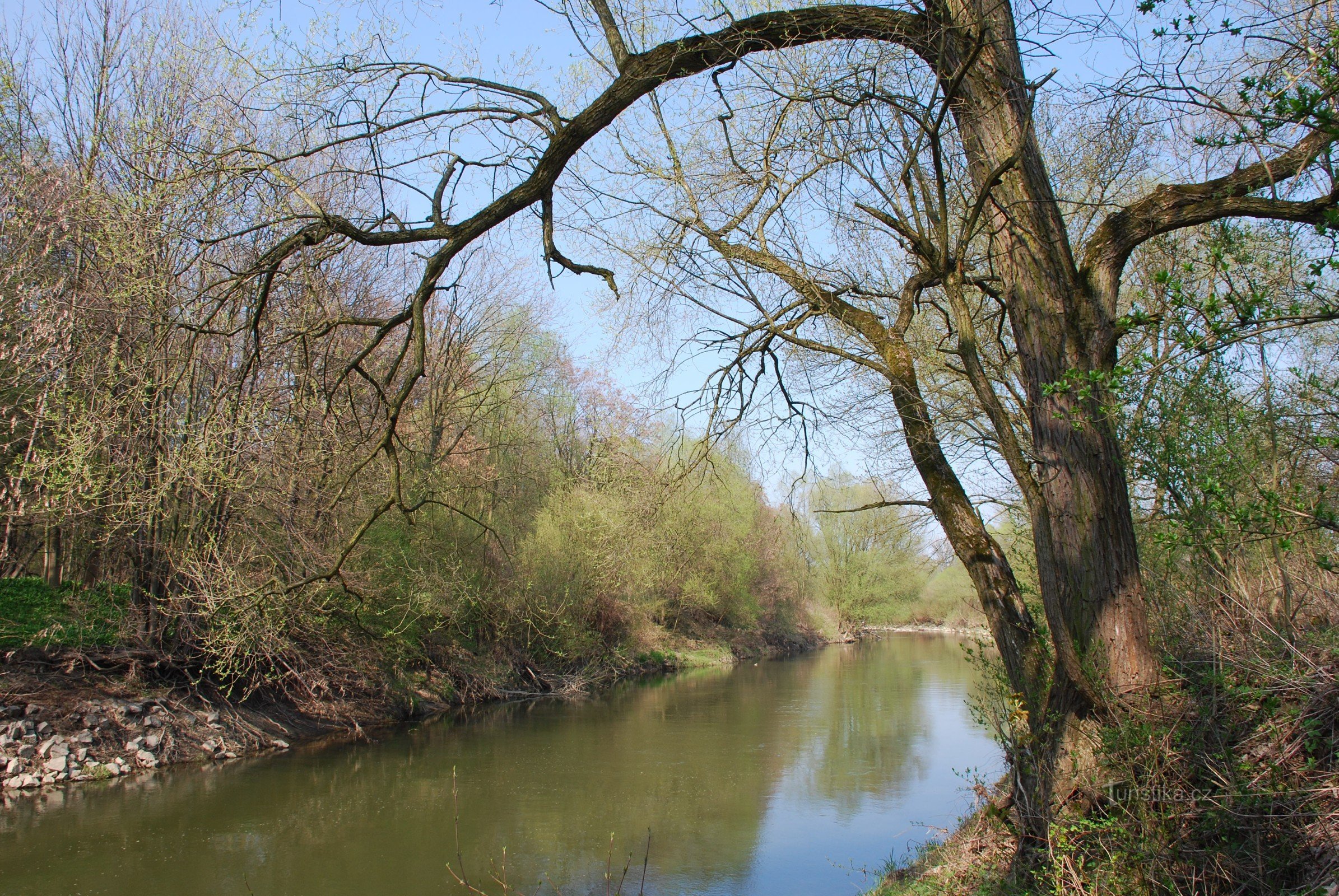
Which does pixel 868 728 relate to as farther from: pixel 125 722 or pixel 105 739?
pixel 105 739

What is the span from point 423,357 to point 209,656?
1059cm

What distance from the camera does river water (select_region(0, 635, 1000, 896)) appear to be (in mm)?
7707

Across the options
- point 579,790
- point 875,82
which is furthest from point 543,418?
point 875,82

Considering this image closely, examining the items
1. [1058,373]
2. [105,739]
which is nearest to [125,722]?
[105,739]

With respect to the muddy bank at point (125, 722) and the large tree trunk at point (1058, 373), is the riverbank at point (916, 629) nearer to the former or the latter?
the muddy bank at point (125, 722)

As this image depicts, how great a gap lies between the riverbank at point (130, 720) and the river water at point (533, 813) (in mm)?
415

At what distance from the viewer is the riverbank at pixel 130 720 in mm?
9984

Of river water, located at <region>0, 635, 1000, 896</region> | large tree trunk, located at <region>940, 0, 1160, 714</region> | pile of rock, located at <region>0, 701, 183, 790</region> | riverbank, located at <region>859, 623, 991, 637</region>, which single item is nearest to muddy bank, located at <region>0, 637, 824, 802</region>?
pile of rock, located at <region>0, 701, 183, 790</region>

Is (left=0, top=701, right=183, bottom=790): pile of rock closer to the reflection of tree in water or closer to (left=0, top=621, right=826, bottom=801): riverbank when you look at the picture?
(left=0, top=621, right=826, bottom=801): riverbank

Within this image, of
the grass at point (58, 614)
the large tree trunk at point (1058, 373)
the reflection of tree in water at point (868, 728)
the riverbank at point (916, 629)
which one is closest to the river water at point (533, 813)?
the reflection of tree in water at point (868, 728)

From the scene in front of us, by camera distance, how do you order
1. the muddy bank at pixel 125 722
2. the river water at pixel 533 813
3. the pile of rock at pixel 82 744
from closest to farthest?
the river water at pixel 533 813 < the pile of rock at pixel 82 744 < the muddy bank at pixel 125 722

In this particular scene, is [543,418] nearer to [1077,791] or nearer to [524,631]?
[524,631]

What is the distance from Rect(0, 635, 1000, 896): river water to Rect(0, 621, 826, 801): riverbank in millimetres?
415

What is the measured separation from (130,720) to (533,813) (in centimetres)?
552
